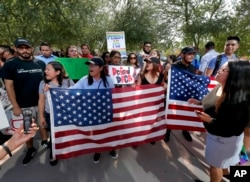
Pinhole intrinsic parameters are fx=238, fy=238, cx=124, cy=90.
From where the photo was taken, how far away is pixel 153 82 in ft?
14.8

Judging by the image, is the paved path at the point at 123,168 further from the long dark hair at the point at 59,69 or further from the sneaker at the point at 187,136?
the long dark hair at the point at 59,69

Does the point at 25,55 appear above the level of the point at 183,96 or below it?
above

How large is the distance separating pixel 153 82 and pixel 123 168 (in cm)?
169

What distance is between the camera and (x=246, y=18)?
1984cm

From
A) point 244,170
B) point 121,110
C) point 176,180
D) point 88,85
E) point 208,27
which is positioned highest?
point 208,27

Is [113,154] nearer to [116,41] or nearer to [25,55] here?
[25,55]

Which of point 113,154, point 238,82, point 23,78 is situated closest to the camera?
point 238,82

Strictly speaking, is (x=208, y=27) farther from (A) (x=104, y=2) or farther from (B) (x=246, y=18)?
(A) (x=104, y=2)

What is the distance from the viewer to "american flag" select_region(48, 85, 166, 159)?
3.40 meters

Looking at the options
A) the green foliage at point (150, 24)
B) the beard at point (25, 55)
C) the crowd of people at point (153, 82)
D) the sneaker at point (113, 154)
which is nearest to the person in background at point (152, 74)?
the crowd of people at point (153, 82)

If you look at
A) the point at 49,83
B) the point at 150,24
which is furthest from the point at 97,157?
the point at 150,24

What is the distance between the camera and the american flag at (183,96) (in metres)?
4.02

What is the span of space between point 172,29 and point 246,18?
608cm

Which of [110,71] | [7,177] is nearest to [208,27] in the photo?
[110,71]
